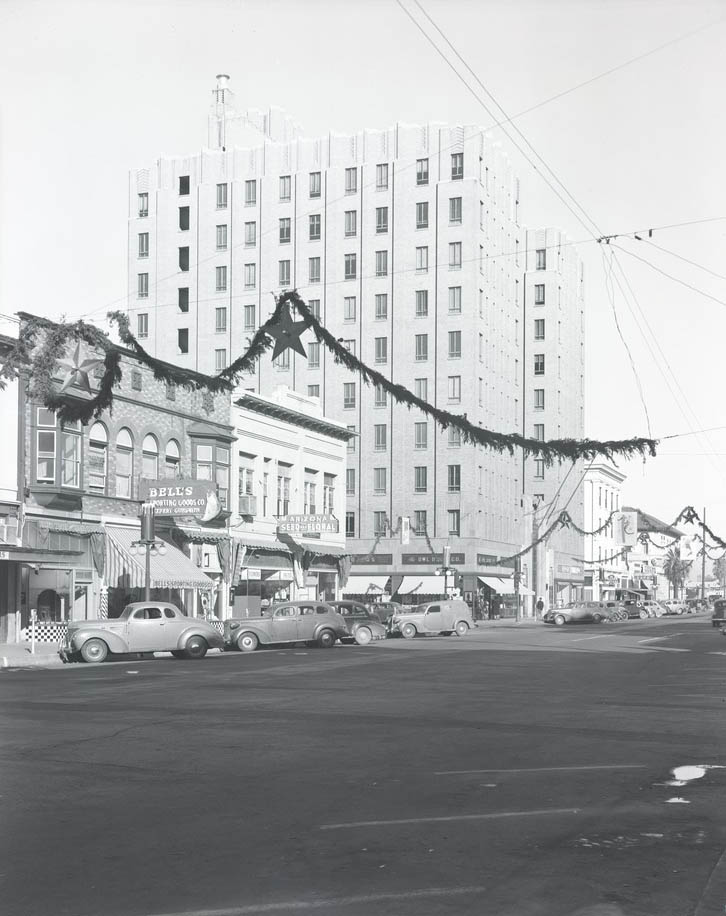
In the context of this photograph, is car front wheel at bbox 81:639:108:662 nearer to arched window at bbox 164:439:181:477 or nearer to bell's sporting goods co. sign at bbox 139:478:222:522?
bell's sporting goods co. sign at bbox 139:478:222:522

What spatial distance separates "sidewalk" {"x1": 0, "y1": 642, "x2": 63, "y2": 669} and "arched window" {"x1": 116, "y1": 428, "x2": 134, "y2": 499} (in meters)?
9.18

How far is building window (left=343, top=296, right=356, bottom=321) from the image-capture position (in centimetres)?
8250

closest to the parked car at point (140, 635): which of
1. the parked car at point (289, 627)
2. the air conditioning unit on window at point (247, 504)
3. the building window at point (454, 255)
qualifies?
the parked car at point (289, 627)

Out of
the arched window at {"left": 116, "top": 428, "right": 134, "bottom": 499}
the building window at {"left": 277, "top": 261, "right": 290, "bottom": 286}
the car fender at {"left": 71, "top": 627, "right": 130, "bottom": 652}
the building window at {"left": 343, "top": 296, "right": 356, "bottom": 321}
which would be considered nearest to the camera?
the car fender at {"left": 71, "top": 627, "right": 130, "bottom": 652}

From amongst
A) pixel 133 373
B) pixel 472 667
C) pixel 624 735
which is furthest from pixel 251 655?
pixel 624 735

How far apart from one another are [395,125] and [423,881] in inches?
3087

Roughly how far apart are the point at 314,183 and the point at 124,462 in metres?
44.1

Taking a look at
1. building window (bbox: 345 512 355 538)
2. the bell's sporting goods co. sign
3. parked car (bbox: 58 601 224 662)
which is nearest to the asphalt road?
parked car (bbox: 58 601 224 662)

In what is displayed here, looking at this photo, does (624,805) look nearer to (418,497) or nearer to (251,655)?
(251,655)

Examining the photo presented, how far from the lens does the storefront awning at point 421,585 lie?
253 ft

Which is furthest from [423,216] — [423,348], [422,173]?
[423,348]

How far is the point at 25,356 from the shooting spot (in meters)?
25.7

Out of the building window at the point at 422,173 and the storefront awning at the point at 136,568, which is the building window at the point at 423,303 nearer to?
the building window at the point at 422,173

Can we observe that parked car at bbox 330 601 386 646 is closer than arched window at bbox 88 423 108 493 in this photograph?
No
